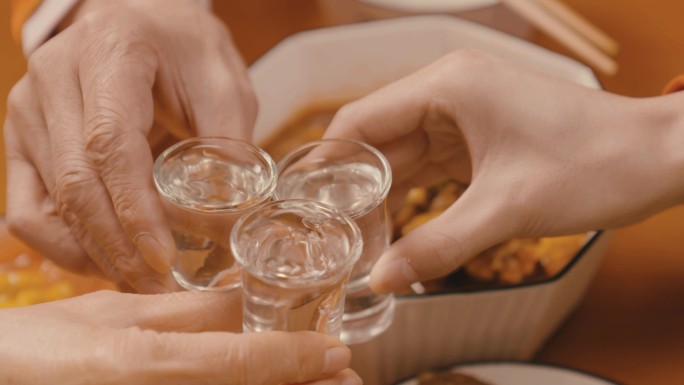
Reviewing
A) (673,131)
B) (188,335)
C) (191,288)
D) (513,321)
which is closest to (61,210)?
(191,288)

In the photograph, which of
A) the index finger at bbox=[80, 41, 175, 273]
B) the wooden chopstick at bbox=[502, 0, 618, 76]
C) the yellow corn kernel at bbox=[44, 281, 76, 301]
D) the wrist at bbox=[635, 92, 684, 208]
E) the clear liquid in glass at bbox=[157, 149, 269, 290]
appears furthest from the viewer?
the wooden chopstick at bbox=[502, 0, 618, 76]

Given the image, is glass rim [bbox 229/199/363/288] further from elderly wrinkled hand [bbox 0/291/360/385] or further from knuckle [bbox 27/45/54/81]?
knuckle [bbox 27/45/54/81]

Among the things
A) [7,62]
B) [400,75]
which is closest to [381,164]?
[400,75]

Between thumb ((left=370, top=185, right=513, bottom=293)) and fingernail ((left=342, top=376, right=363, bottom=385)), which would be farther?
thumb ((left=370, top=185, right=513, bottom=293))

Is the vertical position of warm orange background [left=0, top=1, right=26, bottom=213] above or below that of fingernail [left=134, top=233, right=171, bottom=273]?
below

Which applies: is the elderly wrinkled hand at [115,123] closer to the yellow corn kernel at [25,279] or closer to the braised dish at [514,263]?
the yellow corn kernel at [25,279]

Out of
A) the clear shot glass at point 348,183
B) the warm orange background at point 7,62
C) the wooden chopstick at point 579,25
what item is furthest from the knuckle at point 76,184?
the wooden chopstick at point 579,25

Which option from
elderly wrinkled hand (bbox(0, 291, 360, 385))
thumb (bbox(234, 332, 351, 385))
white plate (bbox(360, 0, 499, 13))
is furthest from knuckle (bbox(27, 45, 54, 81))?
white plate (bbox(360, 0, 499, 13))
